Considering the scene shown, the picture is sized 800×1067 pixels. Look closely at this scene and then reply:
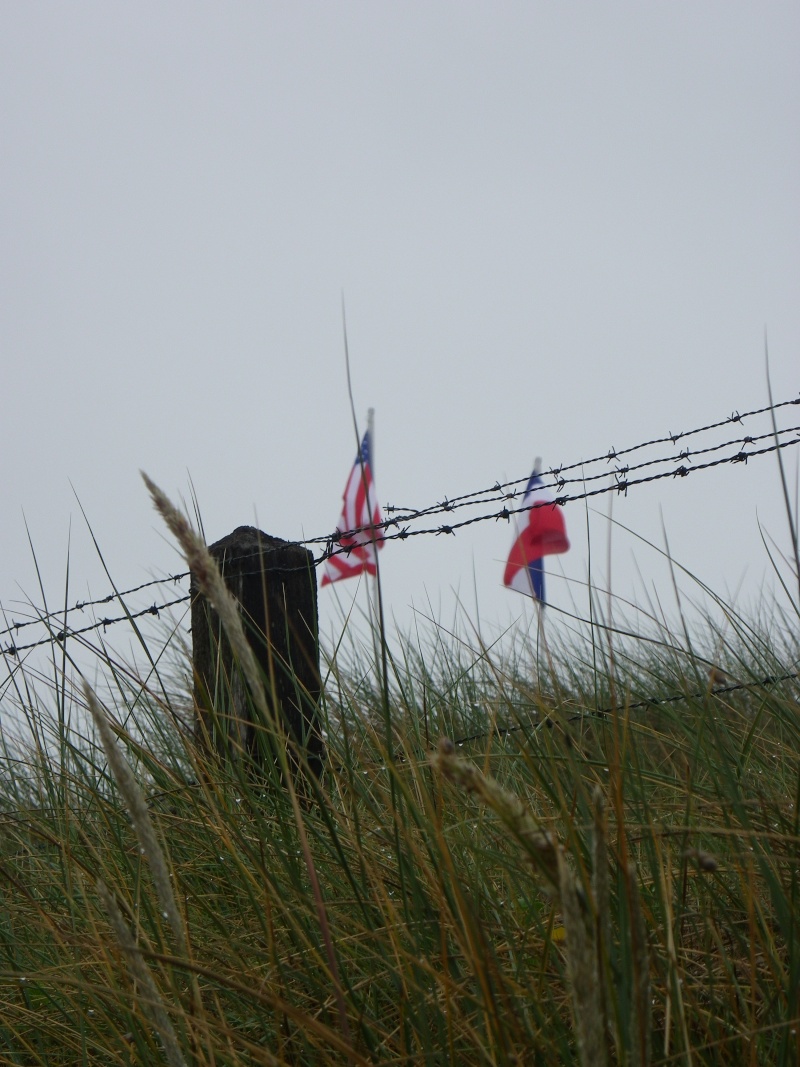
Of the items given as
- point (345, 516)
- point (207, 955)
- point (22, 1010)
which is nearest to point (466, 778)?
point (207, 955)

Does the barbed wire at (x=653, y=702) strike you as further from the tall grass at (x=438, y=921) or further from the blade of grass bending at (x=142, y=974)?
the blade of grass bending at (x=142, y=974)

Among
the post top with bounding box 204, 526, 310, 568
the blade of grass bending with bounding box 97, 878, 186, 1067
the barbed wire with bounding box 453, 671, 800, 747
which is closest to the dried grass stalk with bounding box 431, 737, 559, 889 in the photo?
the blade of grass bending with bounding box 97, 878, 186, 1067

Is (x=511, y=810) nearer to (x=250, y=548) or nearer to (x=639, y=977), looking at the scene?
(x=639, y=977)

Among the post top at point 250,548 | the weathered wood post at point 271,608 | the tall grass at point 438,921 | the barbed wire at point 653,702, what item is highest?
the post top at point 250,548

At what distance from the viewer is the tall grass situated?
865 mm

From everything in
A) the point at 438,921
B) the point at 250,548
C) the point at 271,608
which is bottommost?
the point at 438,921

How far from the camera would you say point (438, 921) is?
3.84 feet

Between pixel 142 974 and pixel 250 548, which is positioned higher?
pixel 250 548

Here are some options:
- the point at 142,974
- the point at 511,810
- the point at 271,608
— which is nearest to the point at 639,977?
the point at 511,810

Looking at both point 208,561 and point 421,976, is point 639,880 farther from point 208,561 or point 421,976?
Result: point 208,561

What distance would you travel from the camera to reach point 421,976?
4.04 feet

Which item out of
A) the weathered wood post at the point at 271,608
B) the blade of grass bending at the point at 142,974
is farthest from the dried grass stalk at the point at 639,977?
the weathered wood post at the point at 271,608

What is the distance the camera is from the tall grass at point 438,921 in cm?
87

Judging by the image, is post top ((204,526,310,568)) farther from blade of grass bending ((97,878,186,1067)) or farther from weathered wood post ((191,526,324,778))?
blade of grass bending ((97,878,186,1067))
